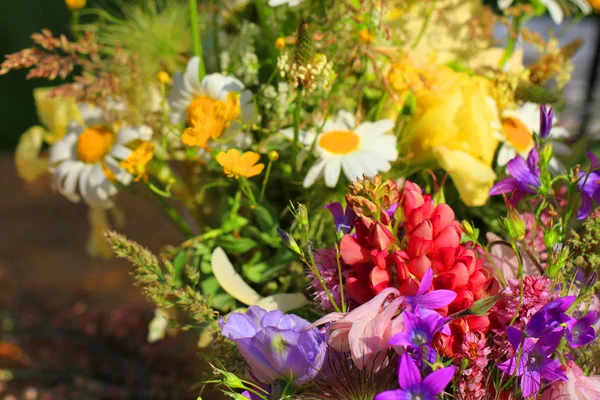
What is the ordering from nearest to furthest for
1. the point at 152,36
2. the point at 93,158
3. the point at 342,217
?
1. the point at 342,217
2. the point at 93,158
3. the point at 152,36

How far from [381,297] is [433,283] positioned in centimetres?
4

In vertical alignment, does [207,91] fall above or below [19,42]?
above

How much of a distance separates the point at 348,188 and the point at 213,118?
0.45 feet

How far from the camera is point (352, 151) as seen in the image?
20.8 inches

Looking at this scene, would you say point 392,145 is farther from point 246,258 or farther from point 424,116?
point 246,258

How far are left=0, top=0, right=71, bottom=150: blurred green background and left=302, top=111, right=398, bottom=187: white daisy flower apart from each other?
9.76 ft

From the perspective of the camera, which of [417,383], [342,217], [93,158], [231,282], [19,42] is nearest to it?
[417,383]

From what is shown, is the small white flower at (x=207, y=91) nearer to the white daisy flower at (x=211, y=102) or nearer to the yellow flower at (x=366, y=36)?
the white daisy flower at (x=211, y=102)

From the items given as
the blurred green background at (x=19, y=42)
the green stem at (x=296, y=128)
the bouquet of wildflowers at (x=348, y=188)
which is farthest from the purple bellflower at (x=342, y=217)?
the blurred green background at (x=19, y=42)

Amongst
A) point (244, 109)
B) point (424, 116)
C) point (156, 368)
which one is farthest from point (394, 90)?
point (156, 368)

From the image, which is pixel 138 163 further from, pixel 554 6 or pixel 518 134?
pixel 554 6

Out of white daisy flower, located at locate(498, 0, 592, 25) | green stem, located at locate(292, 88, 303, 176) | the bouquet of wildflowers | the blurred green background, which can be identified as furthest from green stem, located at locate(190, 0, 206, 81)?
the blurred green background

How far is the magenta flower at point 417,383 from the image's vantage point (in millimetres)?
304

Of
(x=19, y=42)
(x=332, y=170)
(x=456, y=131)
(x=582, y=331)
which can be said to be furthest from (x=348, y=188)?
(x=19, y=42)
